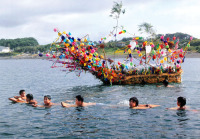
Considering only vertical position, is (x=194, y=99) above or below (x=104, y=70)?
below

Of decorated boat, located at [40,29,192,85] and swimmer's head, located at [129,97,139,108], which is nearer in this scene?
swimmer's head, located at [129,97,139,108]

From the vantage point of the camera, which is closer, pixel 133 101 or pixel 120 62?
pixel 133 101

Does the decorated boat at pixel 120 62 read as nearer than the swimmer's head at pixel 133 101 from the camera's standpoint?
No

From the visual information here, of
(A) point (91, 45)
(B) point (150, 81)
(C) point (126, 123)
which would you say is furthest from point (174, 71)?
(C) point (126, 123)

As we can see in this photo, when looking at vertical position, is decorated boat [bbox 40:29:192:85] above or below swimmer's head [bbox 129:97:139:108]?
above

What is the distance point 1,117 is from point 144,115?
822 cm

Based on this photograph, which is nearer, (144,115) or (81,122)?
(81,122)

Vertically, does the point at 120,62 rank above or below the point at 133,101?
above

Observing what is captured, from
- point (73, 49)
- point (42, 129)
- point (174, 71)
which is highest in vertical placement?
point (73, 49)

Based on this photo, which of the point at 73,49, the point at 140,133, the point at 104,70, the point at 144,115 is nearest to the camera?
the point at 140,133

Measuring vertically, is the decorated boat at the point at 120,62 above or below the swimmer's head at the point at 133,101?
above

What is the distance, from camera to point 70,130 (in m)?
12.2

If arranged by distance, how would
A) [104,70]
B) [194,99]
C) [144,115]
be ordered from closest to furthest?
[144,115] → [194,99] → [104,70]

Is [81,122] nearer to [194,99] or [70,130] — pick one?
[70,130]
